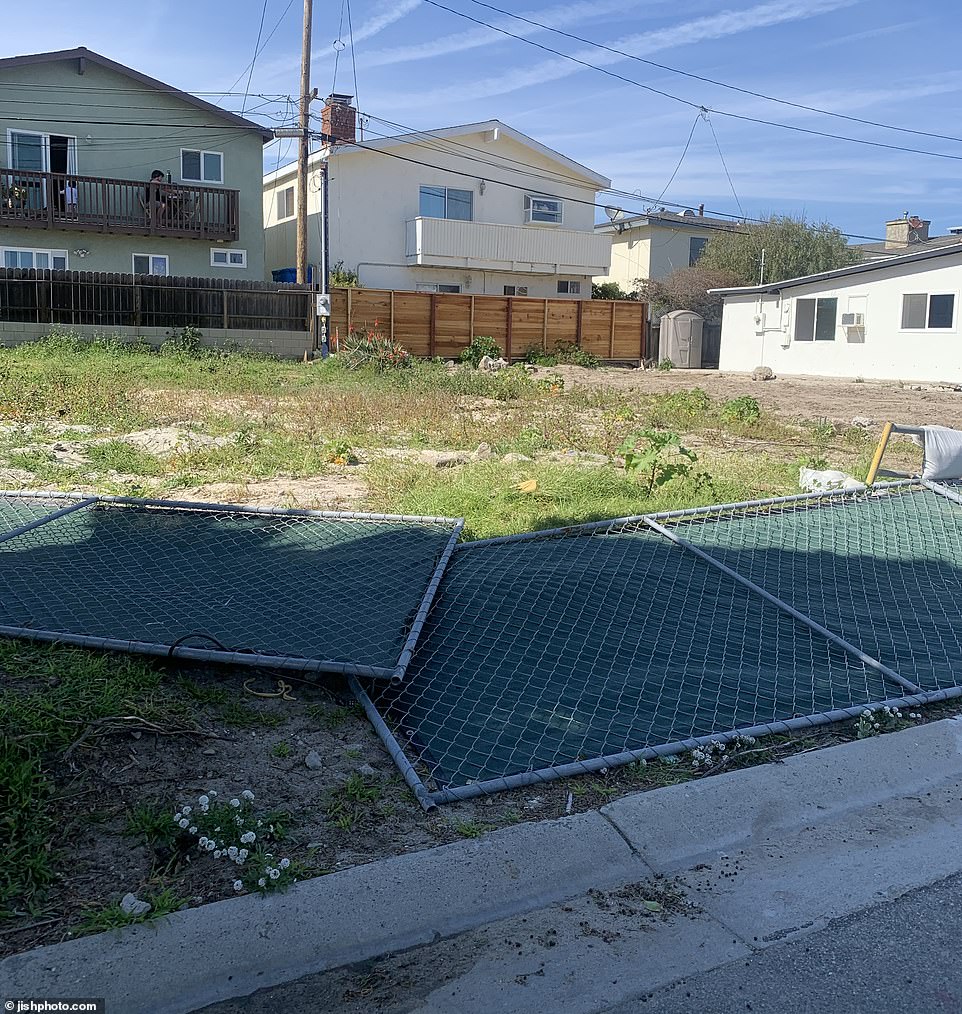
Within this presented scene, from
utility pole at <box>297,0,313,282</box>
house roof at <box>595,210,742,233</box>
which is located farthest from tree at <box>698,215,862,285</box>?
utility pole at <box>297,0,313,282</box>

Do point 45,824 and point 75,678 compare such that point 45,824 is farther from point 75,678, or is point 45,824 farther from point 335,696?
point 335,696

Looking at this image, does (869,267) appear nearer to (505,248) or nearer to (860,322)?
(860,322)

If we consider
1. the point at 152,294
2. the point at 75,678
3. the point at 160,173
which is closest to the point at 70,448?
the point at 75,678

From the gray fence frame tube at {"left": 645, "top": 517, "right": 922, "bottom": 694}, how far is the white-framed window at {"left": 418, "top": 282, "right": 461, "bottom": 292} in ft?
85.6

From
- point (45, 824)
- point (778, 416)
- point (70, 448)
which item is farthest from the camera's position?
point (778, 416)

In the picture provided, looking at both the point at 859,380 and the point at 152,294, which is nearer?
the point at 152,294

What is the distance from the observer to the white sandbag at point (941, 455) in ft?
23.6

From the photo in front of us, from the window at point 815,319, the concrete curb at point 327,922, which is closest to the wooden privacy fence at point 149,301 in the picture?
the window at point 815,319

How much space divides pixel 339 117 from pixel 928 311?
17970mm

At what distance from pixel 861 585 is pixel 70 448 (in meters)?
7.53

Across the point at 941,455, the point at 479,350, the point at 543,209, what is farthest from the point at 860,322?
the point at 941,455

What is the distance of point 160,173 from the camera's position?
25.2 meters

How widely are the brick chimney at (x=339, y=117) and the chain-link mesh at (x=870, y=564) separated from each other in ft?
86.6

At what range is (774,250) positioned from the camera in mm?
41406
